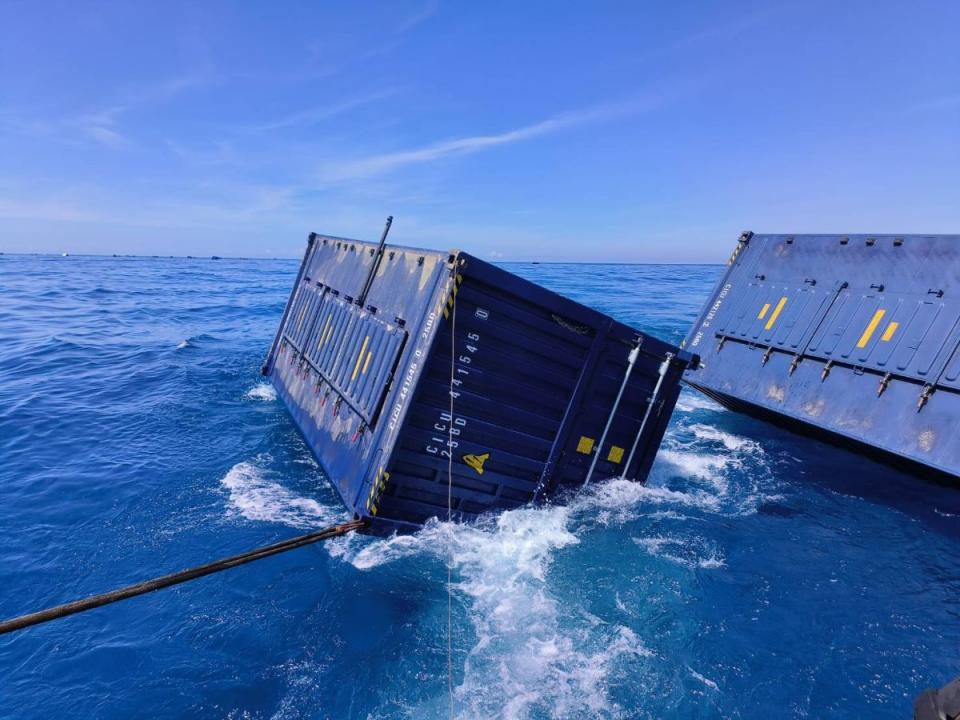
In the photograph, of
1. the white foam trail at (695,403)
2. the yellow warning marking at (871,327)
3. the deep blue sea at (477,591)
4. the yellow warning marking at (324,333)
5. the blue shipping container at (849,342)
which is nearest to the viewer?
the deep blue sea at (477,591)

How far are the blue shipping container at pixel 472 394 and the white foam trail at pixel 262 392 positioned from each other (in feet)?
18.2

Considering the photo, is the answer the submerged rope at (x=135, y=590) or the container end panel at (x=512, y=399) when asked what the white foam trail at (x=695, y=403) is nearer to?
the container end panel at (x=512, y=399)

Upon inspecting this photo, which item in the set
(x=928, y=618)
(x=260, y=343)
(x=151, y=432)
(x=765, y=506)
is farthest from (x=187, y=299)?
(x=928, y=618)

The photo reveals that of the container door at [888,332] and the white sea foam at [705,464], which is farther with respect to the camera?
the white sea foam at [705,464]

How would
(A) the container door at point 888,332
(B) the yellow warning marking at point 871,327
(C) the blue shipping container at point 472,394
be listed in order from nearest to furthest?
(C) the blue shipping container at point 472,394 < (A) the container door at point 888,332 < (B) the yellow warning marking at point 871,327

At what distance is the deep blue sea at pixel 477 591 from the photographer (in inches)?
217

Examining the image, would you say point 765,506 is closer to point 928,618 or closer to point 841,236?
point 928,618

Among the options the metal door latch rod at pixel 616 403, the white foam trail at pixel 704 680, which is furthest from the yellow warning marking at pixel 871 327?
the white foam trail at pixel 704 680

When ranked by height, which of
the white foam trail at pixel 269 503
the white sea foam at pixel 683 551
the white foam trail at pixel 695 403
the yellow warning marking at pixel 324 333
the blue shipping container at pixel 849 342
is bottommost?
the white foam trail at pixel 269 503

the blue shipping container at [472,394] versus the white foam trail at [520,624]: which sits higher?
the blue shipping container at [472,394]

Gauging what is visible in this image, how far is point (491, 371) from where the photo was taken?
7.71m

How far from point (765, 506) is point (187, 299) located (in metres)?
40.9

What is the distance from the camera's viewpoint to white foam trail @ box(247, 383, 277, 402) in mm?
14781

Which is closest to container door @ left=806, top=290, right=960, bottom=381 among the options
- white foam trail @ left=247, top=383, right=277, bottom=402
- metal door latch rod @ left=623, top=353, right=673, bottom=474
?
metal door latch rod @ left=623, top=353, right=673, bottom=474
